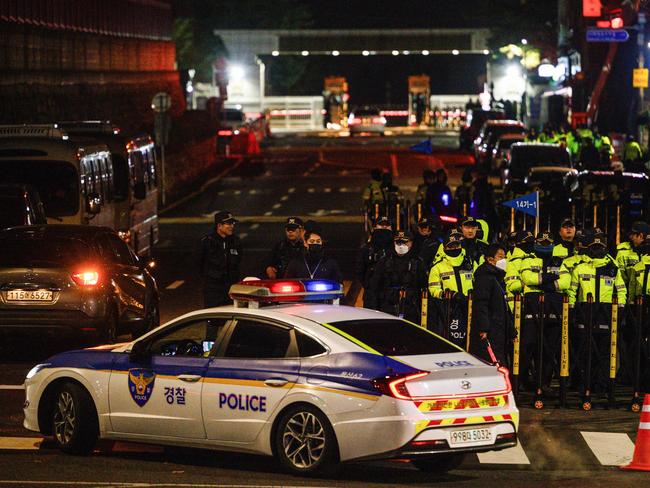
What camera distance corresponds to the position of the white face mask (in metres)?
16.1

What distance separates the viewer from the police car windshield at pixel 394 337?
11.6 metres

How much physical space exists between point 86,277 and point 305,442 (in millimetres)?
7061

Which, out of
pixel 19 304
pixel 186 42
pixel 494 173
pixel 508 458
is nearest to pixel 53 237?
pixel 19 304

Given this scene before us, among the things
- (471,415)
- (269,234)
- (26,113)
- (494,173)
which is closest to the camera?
(471,415)

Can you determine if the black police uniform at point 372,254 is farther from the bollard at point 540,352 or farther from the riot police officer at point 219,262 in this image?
the bollard at point 540,352

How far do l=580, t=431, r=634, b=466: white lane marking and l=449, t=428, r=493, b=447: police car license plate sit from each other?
5.05 feet

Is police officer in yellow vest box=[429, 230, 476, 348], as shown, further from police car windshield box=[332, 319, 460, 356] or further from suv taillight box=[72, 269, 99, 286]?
suv taillight box=[72, 269, 99, 286]

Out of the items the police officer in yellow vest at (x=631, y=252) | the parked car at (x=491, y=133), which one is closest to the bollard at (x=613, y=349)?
the police officer in yellow vest at (x=631, y=252)

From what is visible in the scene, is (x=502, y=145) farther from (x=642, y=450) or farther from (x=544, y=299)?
(x=642, y=450)

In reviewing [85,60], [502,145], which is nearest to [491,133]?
[502,145]

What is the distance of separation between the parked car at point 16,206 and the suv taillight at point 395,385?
11.2m

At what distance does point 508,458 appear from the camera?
41.7 ft

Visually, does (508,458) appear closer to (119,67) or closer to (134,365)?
(134,365)

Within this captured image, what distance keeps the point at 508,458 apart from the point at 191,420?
2537 millimetres
